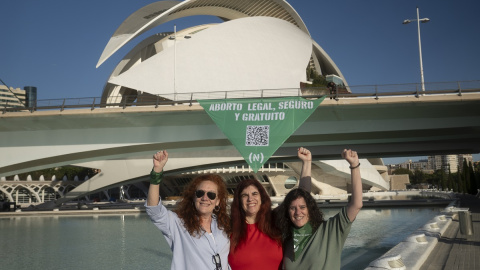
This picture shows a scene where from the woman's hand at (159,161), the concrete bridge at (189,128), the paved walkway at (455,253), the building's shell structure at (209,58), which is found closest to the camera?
the woman's hand at (159,161)

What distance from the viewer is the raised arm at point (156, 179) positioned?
9.61ft

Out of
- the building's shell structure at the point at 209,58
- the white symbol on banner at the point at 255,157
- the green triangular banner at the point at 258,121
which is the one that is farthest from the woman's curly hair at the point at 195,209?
the building's shell structure at the point at 209,58

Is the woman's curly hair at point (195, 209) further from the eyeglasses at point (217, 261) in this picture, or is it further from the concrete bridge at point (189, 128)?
the concrete bridge at point (189, 128)

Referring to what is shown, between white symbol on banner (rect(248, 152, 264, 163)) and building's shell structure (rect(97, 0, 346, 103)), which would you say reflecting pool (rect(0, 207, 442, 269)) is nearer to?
white symbol on banner (rect(248, 152, 264, 163))

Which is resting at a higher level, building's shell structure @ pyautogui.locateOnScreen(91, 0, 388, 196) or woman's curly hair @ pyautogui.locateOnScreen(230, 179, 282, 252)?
building's shell structure @ pyautogui.locateOnScreen(91, 0, 388, 196)

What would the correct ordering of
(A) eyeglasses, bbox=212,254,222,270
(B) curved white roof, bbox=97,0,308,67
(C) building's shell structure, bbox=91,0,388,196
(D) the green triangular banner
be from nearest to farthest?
1. (A) eyeglasses, bbox=212,254,222,270
2. (D) the green triangular banner
3. (C) building's shell structure, bbox=91,0,388,196
4. (B) curved white roof, bbox=97,0,308,67

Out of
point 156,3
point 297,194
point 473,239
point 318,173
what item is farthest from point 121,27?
point 297,194

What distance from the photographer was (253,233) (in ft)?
10.2

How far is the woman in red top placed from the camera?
299cm

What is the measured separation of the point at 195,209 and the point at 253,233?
1.51 feet

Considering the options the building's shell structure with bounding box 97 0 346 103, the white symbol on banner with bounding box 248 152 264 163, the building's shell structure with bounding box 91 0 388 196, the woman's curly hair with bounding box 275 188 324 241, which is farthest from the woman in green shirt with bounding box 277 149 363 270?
the building's shell structure with bounding box 97 0 346 103

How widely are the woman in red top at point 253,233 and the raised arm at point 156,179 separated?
0.61m

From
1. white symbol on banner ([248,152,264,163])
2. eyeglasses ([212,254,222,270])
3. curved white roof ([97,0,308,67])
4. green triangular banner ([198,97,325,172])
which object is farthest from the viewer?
curved white roof ([97,0,308,67])

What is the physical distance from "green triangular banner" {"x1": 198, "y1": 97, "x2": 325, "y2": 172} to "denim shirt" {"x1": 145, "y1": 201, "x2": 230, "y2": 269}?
35.0 ft
